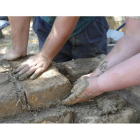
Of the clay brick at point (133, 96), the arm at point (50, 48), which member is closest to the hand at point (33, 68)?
the arm at point (50, 48)

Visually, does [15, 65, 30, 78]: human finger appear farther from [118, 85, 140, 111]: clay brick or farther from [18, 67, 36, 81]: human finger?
[118, 85, 140, 111]: clay brick

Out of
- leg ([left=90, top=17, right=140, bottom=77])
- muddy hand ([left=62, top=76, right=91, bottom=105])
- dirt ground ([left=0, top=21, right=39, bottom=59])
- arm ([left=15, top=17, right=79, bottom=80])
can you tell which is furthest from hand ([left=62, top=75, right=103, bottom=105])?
dirt ground ([left=0, top=21, right=39, bottom=59])

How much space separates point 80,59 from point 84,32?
311 millimetres

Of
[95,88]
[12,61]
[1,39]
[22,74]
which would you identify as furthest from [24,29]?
[1,39]

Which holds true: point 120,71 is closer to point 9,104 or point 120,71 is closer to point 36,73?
point 36,73

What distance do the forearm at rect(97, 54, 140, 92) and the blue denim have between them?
Result: 890 millimetres

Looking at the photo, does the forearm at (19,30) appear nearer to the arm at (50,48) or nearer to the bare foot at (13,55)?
the bare foot at (13,55)

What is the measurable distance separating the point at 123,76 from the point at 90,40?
101 centimetres

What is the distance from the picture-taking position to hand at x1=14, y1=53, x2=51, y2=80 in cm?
189

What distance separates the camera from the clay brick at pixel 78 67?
2.11 meters

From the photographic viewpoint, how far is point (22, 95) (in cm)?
170

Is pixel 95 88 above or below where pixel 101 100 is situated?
above
